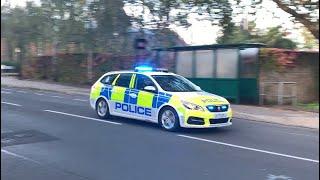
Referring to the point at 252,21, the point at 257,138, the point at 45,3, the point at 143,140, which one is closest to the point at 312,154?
the point at 257,138

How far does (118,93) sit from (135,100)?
2.65ft

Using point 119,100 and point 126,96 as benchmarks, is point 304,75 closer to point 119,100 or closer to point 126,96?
point 119,100

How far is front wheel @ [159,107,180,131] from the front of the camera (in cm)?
1003

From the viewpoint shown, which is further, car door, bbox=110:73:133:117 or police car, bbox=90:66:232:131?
car door, bbox=110:73:133:117

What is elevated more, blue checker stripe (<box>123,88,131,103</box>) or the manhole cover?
blue checker stripe (<box>123,88,131,103</box>)

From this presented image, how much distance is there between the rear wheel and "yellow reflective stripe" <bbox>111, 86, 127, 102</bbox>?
1.95ft

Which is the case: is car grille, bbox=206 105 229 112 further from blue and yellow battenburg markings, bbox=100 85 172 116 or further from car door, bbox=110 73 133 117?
car door, bbox=110 73 133 117

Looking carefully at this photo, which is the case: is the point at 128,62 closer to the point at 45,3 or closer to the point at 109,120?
the point at 45,3

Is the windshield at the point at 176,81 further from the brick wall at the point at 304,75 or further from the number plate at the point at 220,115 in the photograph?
the brick wall at the point at 304,75

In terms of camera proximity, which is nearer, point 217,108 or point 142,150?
point 142,150

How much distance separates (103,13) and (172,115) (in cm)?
821

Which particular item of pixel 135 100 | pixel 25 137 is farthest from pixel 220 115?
pixel 25 137

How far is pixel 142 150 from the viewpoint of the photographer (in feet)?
25.0

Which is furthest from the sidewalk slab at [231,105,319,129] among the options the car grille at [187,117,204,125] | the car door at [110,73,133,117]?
the car door at [110,73,133,117]
